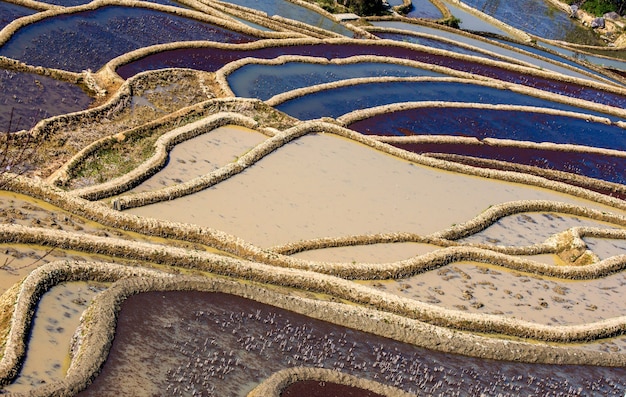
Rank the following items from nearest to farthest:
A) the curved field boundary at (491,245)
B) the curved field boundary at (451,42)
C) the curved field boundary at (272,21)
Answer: the curved field boundary at (491,245) → the curved field boundary at (272,21) → the curved field boundary at (451,42)

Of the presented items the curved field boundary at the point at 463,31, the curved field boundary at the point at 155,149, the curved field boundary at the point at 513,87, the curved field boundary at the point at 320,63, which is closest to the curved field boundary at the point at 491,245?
the curved field boundary at the point at 155,149

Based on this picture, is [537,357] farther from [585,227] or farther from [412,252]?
[585,227]

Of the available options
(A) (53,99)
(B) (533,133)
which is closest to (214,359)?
(A) (53,99)

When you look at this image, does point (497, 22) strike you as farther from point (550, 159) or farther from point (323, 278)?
point (323, 278)

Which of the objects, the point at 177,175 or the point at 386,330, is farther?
the point at 177,175

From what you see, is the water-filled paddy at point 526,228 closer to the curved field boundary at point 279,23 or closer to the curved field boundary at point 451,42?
the curved field boundary at point 279,23

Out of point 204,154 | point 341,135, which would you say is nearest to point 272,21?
point 341,135
